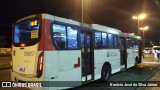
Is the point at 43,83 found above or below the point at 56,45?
below

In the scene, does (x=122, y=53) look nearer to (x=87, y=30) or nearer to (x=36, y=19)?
(x=87, y=30)

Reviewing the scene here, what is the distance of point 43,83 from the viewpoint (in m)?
6.88

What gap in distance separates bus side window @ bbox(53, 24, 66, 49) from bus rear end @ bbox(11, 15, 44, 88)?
2.02 ft

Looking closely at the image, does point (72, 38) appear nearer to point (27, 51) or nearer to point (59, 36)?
point (59, 36)

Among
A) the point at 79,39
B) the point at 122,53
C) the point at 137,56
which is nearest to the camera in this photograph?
the point at 79,39

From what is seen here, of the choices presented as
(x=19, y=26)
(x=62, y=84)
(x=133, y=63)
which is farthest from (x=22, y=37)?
(x=133, y=63)

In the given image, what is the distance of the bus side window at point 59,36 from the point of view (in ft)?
24.9

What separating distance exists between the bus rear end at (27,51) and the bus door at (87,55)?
98.2 inches

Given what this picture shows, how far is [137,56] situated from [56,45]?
13161 mm

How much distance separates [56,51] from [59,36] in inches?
24.3

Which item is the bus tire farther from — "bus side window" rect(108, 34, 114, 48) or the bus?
"bus side window" rect(108, 34, 114, 48)

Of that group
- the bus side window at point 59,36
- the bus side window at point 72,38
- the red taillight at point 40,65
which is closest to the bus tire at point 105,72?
the bus side window at point 72,38

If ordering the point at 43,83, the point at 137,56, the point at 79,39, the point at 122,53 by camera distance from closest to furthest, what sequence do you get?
the point at 43,83 → the point at 79,39 → the point at 122,53 → the point at 137,56

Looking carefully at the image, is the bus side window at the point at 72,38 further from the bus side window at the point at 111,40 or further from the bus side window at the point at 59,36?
the bus side window at the point at 111,40
